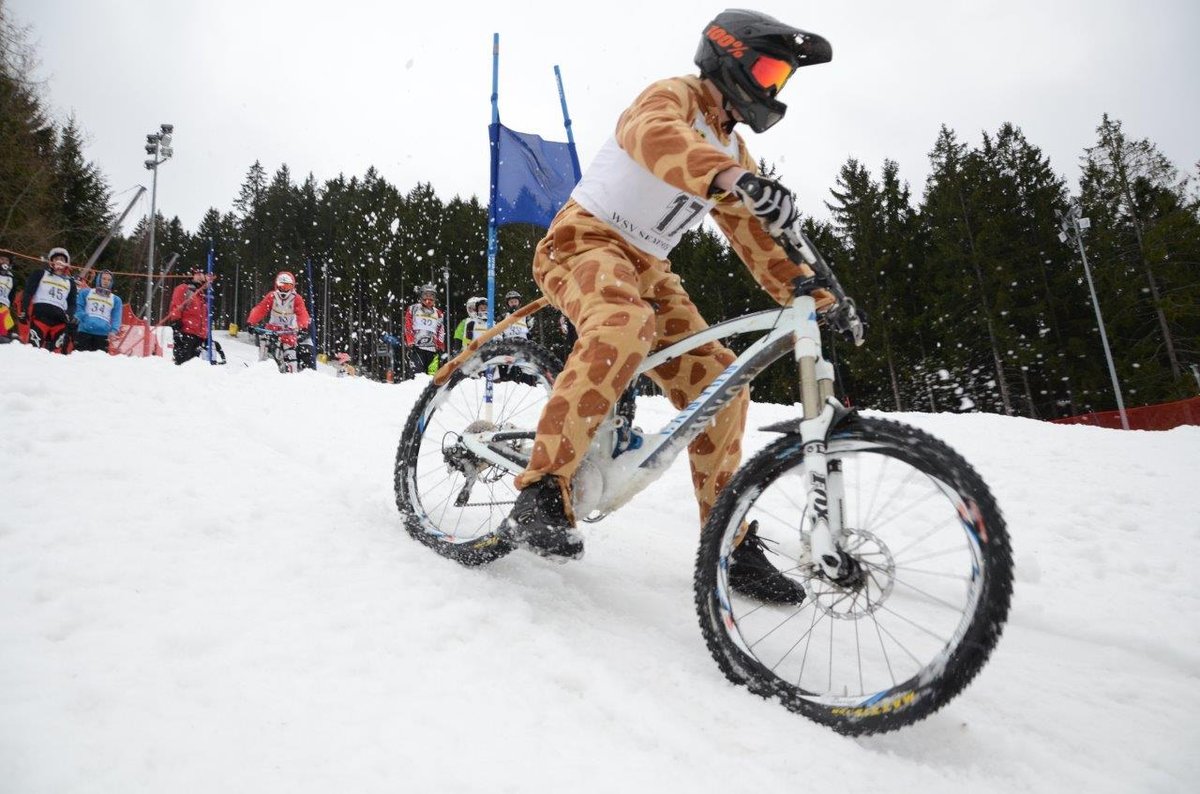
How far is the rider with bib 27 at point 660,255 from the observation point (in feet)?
7.07

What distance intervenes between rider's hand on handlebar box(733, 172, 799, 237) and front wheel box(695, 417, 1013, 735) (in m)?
0.67

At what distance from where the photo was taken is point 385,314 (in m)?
46.7

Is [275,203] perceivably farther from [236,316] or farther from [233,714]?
[233,714]

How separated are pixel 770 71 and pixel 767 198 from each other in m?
0.86

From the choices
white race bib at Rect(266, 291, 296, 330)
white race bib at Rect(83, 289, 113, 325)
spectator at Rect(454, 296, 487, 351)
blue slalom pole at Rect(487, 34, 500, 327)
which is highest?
blue slalom pole at Rect(487, 34, 500, 327)

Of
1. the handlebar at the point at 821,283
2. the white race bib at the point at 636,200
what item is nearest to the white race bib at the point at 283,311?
the white race bib at the point at 636,200

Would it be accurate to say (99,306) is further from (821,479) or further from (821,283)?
(821,479)

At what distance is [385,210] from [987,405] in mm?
43706

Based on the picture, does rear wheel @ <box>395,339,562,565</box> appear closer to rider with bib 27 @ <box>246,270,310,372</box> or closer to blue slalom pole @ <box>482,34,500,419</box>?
blue slalom pole @ <box>482,34,500,419</box>

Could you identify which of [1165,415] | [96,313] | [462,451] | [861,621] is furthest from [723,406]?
[1165,415]

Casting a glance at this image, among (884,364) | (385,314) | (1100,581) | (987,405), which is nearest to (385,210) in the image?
(385,314)

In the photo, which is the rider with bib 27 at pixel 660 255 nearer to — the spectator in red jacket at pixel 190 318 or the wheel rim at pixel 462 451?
the wheel rim at pixel 462 451

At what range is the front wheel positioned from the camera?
4.93ft

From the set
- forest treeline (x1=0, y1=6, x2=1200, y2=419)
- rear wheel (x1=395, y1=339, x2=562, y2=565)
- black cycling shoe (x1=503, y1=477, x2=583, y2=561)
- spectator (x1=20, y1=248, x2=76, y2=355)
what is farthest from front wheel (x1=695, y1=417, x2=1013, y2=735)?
forest treeline (x1=0, y1=6, x2=1200, y2=419)
